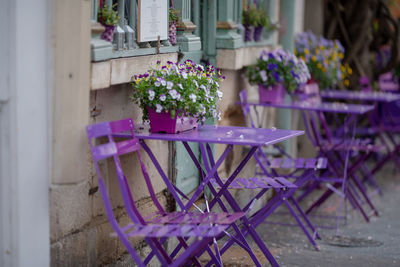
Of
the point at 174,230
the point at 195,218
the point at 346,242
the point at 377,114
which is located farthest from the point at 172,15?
the point at 377,114

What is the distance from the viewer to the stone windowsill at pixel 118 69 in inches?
162

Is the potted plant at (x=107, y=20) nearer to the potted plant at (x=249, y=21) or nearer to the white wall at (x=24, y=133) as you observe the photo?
the white wall at (x=24, y=133)

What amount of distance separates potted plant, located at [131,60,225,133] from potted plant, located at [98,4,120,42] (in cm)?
32

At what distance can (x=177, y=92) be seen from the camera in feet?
14.1

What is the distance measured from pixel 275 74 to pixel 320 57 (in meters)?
1.47

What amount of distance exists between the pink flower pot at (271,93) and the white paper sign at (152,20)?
1.84 meters

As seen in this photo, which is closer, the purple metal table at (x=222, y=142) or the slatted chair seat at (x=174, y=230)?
the slatted chair seat at (x=174, y=230)

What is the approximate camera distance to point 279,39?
8.33m

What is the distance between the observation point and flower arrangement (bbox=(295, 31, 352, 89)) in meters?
7.92

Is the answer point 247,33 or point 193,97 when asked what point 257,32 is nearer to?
point 247,33

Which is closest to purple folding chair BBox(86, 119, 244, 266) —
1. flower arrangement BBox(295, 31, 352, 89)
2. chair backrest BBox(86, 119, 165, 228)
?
chair backrest BBox(86, 119, 165, 228)

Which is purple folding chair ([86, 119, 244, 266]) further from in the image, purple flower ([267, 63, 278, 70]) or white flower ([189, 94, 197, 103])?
purple flower ([267, 63, 278, 70])

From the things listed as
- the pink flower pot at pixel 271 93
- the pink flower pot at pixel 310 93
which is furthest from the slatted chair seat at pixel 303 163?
the pink flower pot at pixel 310 93

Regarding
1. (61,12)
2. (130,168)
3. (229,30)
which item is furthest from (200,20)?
(61,12)
